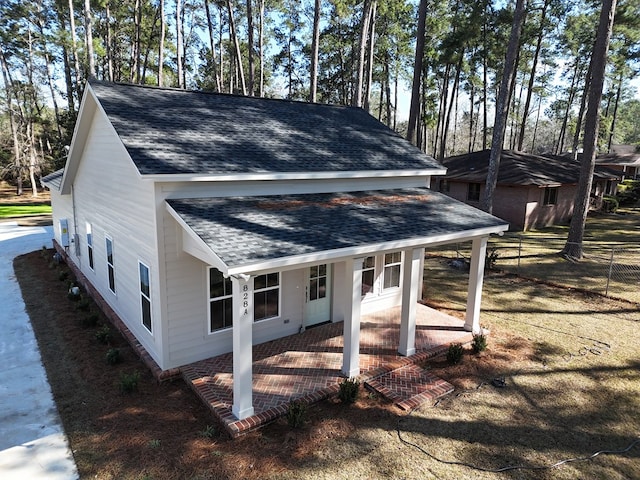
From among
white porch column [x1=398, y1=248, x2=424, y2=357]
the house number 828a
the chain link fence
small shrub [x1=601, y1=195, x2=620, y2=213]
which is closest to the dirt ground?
white porch column [x1=398, y1=248, x2=424, y2=357]

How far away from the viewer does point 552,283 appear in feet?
47.0

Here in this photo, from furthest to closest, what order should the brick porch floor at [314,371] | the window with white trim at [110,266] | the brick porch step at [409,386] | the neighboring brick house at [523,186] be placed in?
1. the neighboring brick house at [523,186]
2. the window with white trim at [110,266]
3. the brick porch step at [409,386]
4. the brick porch floor at [314,371]

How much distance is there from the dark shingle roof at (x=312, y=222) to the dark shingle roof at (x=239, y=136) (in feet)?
2.35

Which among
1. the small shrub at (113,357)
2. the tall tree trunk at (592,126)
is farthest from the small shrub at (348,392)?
the tall tree trunk at (592,126)

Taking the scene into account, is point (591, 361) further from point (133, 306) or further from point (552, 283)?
point (133, 306)

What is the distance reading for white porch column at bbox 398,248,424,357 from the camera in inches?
337

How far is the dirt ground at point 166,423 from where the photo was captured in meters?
5.72

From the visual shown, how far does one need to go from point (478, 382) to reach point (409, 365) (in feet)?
4.47

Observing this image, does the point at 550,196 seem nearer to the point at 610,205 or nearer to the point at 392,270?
the point at 610,205

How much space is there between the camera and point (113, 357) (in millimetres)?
8430

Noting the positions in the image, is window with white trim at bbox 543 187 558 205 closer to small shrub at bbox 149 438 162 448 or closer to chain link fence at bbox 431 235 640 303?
chain link fence at bbox 431 235 640 303

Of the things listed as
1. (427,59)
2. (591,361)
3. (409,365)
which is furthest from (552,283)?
(427,59)

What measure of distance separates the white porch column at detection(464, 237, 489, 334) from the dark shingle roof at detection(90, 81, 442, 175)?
312 centimetres

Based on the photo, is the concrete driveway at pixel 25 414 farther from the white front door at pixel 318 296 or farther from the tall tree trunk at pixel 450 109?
the tall tree trunk at pixel 450 109
